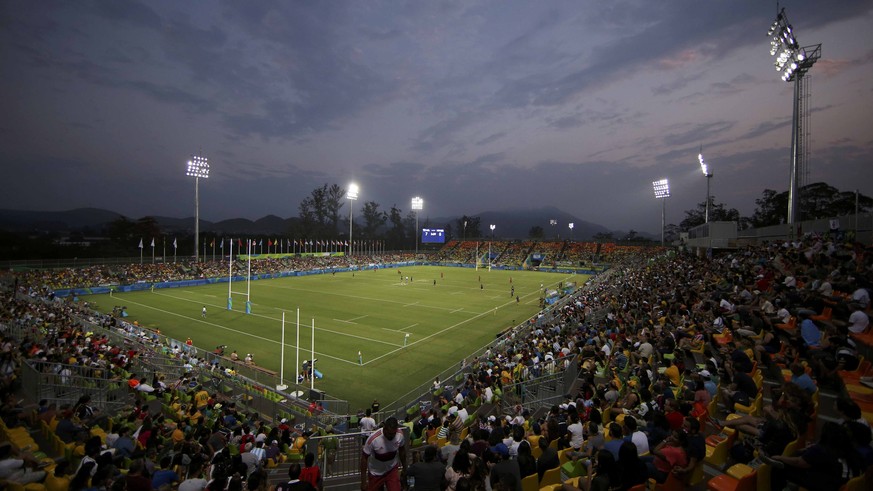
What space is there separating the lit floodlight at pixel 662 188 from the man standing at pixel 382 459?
76.4 metres

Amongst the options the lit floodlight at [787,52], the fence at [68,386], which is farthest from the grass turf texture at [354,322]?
the lit floodlight at [787,52]

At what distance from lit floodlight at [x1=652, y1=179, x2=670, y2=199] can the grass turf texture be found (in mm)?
28558

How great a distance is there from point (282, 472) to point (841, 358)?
39.4ft

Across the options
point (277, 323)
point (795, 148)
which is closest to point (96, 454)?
point (277, 323)

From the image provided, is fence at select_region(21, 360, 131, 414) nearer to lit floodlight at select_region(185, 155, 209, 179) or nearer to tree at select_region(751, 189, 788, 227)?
lit floodlight at select_region(185, 155, 209, 179)

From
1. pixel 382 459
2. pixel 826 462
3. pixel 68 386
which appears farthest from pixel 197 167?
pixel 826 462

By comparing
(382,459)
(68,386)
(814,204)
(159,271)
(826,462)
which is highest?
(814,204)

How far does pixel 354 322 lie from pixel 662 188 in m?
60.6

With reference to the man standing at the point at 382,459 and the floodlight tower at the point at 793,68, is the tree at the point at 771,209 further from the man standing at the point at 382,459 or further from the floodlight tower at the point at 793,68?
the man standing at the point at 382,459

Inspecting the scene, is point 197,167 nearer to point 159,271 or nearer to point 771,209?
point 159,271

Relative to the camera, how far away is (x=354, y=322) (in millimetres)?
35719

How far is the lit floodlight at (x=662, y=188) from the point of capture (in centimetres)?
7019

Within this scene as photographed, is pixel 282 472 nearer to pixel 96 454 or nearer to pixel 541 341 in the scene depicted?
pixel 96 454

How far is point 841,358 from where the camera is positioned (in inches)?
320
